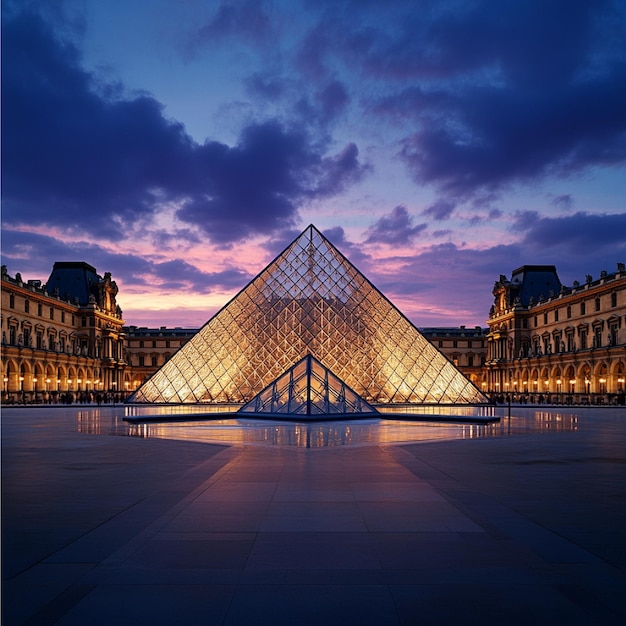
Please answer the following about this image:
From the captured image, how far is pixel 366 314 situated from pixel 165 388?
36.6ft

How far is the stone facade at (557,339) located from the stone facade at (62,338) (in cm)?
4145

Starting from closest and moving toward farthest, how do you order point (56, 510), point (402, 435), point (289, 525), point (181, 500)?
point (289, 525)
point (56, 510)
point (181, 500)
point (402, 435)

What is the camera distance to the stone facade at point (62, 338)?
60.3 m

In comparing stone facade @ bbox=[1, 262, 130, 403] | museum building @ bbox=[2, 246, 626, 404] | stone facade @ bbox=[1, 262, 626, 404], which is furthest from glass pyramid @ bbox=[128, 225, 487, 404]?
stone facade @ bbox=[1, 262, 626, 404]

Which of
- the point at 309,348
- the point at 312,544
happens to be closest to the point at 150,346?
the point at 309,348

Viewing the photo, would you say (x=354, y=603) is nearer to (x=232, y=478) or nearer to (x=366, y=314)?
(x=232, y=478)

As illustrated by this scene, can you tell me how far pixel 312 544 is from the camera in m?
5.96

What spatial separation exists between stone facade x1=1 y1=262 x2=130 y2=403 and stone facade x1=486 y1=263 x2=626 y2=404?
41446 mm

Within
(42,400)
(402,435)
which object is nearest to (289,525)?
(402,435)

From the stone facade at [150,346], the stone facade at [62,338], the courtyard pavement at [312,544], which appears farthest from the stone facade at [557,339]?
the courtyard pavement at [312,544]

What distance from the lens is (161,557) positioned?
217 inches

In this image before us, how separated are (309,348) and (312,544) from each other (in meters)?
30.5

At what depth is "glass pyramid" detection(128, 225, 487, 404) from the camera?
114 feet

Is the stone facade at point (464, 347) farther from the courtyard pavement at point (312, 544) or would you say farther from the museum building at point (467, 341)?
the courtyard pavement at point (312, 544)
